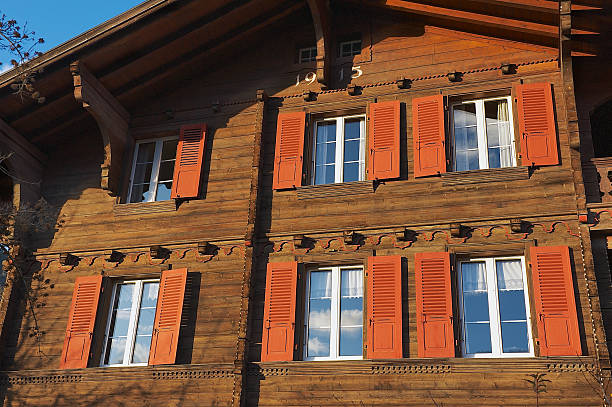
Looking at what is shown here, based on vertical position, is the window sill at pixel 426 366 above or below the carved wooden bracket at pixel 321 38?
below

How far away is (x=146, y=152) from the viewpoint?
14984 millimetres

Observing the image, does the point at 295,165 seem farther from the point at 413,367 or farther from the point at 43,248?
the point at 43,248

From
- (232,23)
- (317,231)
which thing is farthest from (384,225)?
(232,23)

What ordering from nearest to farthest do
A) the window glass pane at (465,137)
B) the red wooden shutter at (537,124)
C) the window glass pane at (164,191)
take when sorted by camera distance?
the red wooden shutter at (537,124), the window glass pane at (465,137), the window glass pane at (164,191)

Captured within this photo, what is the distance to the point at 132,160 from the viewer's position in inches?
582

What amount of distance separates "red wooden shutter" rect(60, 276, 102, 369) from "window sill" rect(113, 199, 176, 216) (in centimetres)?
145

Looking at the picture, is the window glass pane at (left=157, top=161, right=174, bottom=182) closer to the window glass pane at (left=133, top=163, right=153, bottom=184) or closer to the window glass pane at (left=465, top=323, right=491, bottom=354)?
the window glass pane at (left=133, top=163, right=153, bottom=184)

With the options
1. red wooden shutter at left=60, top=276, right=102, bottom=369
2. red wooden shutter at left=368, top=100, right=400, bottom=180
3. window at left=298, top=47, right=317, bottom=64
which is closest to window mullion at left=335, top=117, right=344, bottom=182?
red wooden shutter at left=368, top=100, right=400, bottom=180

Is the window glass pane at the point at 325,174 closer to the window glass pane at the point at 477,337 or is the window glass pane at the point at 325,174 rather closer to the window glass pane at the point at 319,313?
the window glass pane at the point at 319,313

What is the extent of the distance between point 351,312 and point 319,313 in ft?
1.83

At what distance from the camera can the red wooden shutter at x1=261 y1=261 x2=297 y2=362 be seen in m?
11.9

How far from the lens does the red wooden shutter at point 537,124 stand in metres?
12.1

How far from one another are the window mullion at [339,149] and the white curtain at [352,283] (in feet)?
6.11

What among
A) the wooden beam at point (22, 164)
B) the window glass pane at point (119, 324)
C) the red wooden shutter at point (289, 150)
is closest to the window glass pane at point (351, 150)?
the red wooden shutter at point (289, 150)
